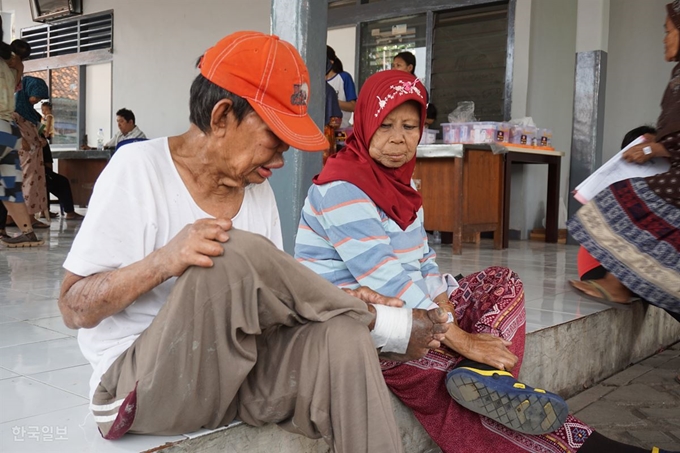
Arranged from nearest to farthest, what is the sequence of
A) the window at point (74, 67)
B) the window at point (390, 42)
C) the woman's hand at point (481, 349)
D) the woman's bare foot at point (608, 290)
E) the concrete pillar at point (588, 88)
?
the woman's hand at point (481, 349) < the woman's bare foot at point (608, 290) < the concrete pillar at point (588, 88) < the window at point (390, 42) < the window at point (74, 67)

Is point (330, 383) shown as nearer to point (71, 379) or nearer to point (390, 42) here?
point (71, 379)

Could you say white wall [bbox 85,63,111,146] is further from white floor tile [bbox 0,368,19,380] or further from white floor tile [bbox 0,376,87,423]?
white floor tile [bbox 0,376,87,423]

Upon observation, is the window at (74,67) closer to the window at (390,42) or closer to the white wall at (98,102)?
the white wall at (98,102)

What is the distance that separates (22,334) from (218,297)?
5.34 ft

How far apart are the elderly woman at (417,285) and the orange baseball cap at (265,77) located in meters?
0.56

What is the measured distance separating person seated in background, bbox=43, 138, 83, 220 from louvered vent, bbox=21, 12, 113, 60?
3.14m

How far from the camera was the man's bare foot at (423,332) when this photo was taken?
165cm

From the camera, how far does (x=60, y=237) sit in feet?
20.6

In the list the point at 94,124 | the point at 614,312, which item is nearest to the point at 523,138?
the point at 614,312

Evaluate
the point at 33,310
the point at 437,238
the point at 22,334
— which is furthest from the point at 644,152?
the point at 437,238

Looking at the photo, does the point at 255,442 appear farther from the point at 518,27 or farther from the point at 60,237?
the point at 518,27

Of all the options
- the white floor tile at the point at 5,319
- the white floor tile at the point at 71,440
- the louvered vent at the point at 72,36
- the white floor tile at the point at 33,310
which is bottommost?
the white floor tile at the point at 5,319

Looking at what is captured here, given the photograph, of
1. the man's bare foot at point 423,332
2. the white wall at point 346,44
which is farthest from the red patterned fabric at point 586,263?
the white wall at point 346,44

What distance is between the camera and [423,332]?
166 centimetres
